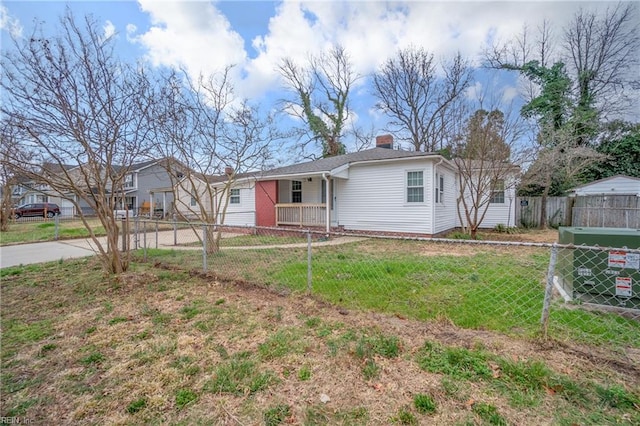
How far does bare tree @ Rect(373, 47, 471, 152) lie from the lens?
21.6 m

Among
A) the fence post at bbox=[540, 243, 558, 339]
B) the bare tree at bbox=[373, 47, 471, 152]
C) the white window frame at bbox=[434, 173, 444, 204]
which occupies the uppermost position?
the bare tree at bbox=[373, 47, 471, 152]

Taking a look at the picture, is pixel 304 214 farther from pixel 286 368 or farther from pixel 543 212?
pixel 543 212

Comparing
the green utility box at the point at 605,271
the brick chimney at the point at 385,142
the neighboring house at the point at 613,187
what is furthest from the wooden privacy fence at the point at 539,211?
the green utility box at the point at 605,271

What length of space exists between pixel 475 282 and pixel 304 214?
8061mm

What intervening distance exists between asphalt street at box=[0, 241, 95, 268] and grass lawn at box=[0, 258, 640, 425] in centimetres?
466

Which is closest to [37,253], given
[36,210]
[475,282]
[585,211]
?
[475,282]

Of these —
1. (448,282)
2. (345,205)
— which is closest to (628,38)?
Result: (345,205)

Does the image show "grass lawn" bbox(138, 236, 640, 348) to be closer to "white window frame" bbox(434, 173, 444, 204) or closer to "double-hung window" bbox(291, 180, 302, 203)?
"white window frame" bbox(434, 173, 444, 204)

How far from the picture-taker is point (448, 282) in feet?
15.9

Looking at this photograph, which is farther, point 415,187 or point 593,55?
point 593,55

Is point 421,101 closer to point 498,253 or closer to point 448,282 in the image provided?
point 498,253

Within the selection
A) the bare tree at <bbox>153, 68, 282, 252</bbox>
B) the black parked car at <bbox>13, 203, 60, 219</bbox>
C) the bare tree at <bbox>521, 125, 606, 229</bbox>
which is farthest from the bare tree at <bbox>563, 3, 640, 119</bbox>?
the black parked car at <bbox>13, 203, 60, 219</bbox>

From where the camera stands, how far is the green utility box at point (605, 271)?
→ 126 inches

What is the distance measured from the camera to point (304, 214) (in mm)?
12078
